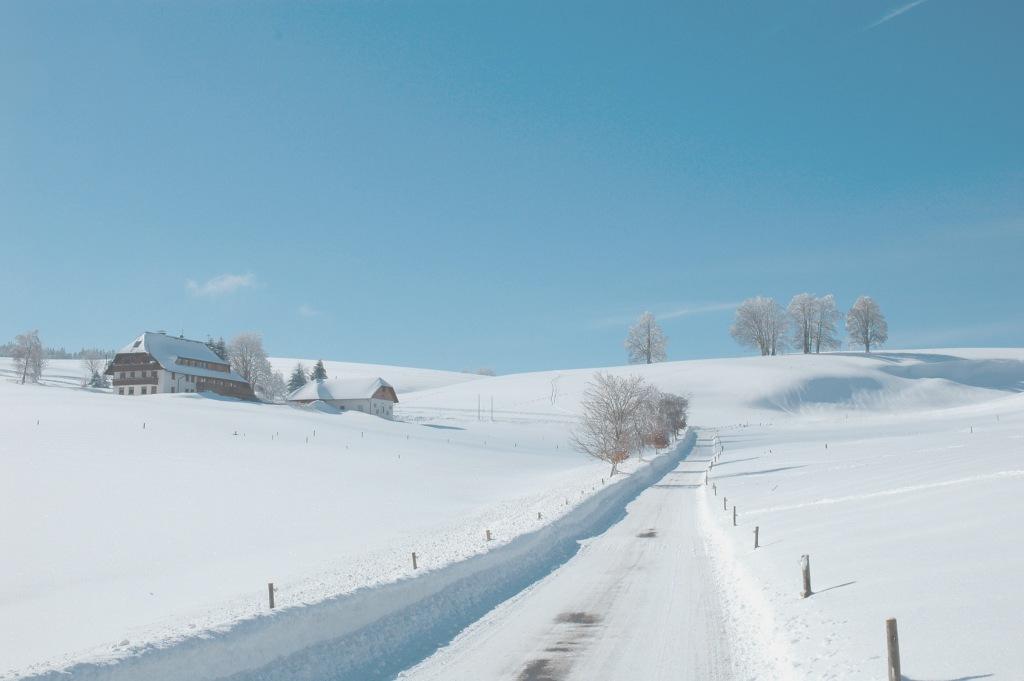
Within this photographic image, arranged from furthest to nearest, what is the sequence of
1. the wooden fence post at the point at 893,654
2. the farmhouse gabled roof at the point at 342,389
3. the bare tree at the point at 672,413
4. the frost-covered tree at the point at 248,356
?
the frost-covered tree at the point at 248,356, the farmhouse gabled roof at the point at 342,389, the bare tree at the point at 672,413, the wooden fence post at the point at 893,654

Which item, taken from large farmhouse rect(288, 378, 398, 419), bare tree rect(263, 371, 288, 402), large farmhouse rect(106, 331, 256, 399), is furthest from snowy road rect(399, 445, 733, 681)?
bare tree rect(263, 371, 288, 402)

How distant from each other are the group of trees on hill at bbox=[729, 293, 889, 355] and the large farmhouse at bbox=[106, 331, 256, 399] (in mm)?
106636

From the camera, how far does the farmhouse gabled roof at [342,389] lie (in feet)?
338

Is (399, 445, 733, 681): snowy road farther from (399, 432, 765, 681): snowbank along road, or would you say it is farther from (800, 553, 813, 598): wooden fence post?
(800, 553, 813, 598): wooden fence post

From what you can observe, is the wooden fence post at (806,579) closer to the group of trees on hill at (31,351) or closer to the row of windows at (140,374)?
the row of windows at (140,374)

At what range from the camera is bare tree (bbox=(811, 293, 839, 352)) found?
Answer: 156 metres

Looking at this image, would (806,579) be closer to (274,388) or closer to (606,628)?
(606,628)

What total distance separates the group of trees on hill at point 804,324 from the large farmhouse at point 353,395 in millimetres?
85202

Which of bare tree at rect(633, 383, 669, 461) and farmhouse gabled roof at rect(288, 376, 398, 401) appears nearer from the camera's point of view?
bare tree at rect(633, 383, 669, 461)

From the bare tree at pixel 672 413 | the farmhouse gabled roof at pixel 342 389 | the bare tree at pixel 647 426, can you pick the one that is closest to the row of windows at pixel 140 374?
the farmhouse gabled roof at pixel 342 389

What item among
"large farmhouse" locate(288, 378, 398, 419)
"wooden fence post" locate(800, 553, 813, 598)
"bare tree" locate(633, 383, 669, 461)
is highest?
"large farmhouse" locate(288, 378, 398, 419)

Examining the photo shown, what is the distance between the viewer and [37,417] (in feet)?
178

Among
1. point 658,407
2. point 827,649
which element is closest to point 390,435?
point 658,407

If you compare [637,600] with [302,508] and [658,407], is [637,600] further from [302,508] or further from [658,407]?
[658,407]
